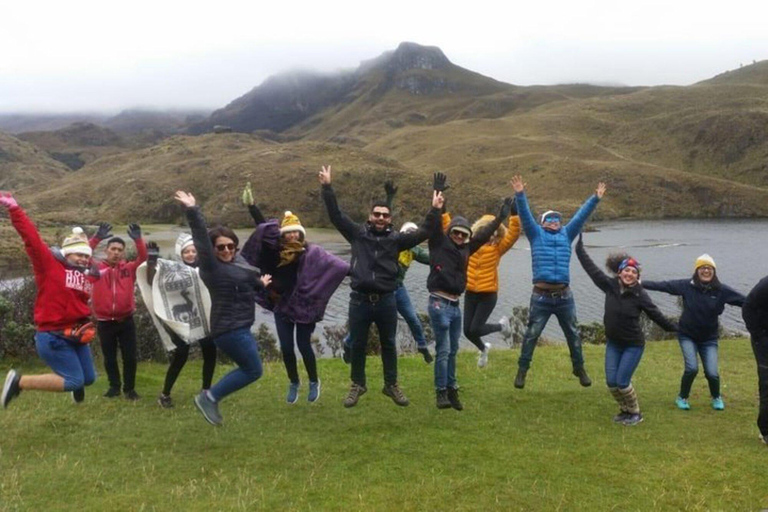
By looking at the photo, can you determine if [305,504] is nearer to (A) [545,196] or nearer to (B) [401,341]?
(B) [401,341]

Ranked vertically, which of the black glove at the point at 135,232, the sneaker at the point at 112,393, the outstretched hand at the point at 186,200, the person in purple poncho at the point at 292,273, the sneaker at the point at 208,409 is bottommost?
the sneaker at the point at 112,393

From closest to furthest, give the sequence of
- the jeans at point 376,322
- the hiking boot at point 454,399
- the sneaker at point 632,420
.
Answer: the jeans at point 376,322
the sneaker at point 632,420
the hiking boot at point 454,399

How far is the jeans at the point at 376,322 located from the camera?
7.32m

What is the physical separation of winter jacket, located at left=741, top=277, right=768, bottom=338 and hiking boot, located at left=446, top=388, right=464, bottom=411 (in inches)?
138

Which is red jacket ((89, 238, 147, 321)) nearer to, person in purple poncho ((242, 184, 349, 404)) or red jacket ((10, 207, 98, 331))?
red jacket ((10, 207, 98, 331))

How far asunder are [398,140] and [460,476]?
611 feet

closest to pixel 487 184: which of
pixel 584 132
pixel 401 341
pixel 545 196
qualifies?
pixel 545 196

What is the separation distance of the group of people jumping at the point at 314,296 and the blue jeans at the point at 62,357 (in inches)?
0.5

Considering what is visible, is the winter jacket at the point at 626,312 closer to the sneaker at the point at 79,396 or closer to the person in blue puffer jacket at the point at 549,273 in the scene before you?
the person in blue puffer jacket at the point at 549,273

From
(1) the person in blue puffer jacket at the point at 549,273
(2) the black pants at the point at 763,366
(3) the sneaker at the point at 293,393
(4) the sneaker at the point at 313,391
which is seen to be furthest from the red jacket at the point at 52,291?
(2) the black pants at the point at 763,366

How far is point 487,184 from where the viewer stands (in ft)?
387

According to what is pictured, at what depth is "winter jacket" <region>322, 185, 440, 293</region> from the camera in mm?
7191

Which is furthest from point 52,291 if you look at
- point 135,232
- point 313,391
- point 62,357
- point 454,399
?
point 454,399

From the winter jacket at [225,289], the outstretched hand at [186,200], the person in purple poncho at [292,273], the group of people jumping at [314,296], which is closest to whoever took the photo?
the outstretched hand at [186,200]
